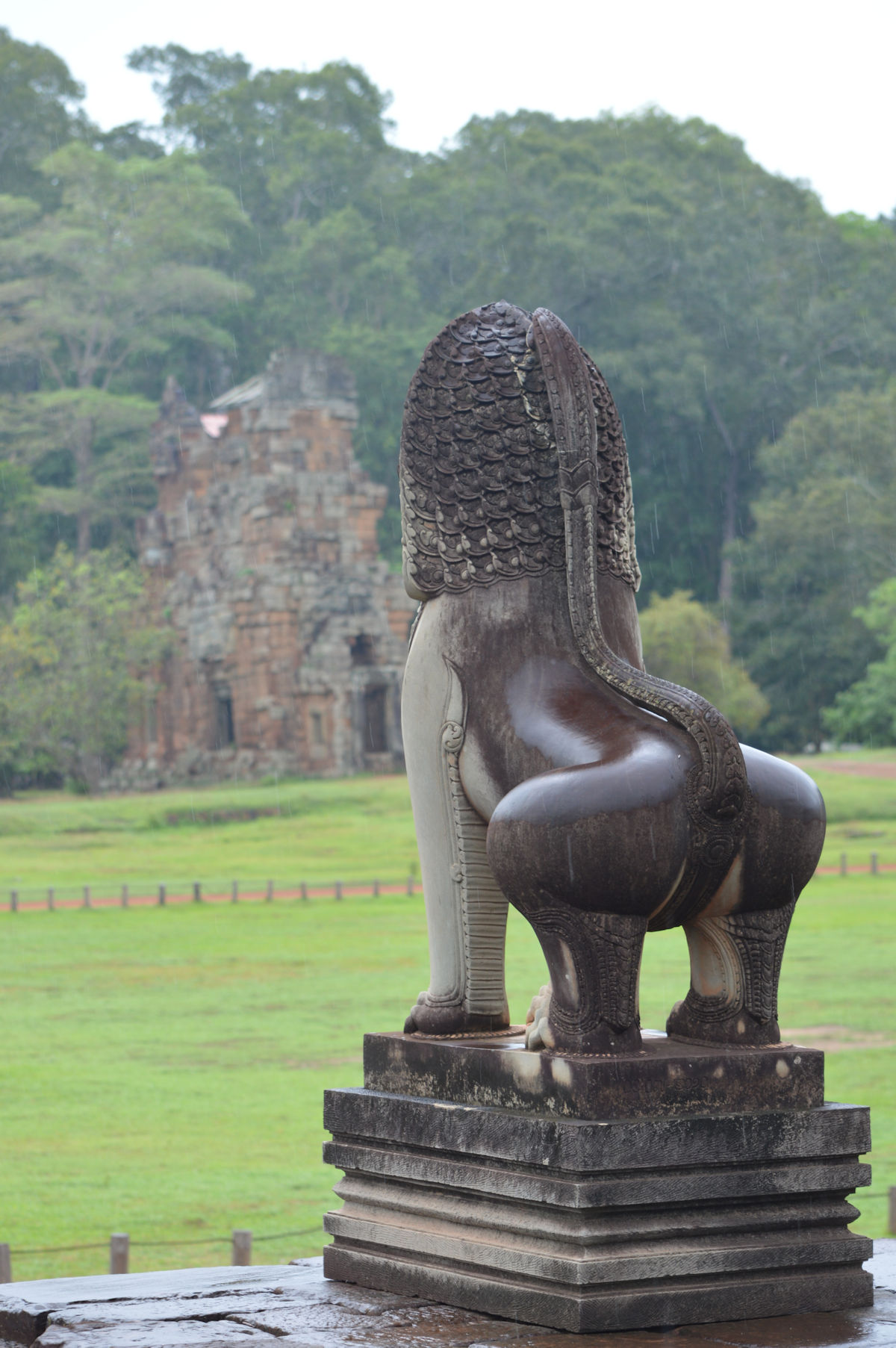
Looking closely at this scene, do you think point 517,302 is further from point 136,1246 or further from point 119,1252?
point 119,1252

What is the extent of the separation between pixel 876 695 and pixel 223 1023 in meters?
25.7

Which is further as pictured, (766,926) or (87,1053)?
(87,1053)

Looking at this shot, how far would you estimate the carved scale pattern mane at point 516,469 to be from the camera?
4145 millimetres

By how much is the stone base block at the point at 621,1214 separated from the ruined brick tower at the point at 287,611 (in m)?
32.9

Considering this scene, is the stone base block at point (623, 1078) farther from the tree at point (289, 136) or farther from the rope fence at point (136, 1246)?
the tree at point (289, 136)

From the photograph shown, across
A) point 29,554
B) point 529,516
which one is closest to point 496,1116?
point 529,516

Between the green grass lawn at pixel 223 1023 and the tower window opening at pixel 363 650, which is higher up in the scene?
the tower window opening at pixel 363 650

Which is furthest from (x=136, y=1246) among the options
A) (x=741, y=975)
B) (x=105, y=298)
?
(x=105, y=298)

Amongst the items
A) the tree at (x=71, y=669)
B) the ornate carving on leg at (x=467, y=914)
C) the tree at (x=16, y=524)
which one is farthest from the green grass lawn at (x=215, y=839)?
the ornate carving on leg at (x=467, y=914)

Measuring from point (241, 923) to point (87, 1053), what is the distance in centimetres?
706

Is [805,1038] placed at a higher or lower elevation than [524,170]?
lower

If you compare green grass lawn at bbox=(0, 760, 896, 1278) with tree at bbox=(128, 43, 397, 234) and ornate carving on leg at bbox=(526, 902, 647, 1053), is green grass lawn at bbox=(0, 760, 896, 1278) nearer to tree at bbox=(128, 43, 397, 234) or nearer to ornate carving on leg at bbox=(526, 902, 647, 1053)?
ornate carving on leg at bbox=(526, 902, 647, 1053)

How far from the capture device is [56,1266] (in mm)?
8602

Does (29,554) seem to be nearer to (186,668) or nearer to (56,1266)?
(186,668)
